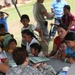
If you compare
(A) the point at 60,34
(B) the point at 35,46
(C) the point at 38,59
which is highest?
(A) the point at 60,34

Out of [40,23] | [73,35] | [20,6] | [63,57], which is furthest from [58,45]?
[20,6]

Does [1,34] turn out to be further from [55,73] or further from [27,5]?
[27,5]

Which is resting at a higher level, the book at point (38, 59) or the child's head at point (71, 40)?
the child's head at point (71, 40)

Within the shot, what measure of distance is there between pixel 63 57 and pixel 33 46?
0.50 metres

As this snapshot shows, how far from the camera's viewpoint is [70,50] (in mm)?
3145

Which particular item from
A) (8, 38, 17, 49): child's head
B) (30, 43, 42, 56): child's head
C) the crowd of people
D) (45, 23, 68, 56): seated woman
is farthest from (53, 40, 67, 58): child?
(8, 38, 17, 49): child's head

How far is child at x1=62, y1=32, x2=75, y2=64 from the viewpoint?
2.94m

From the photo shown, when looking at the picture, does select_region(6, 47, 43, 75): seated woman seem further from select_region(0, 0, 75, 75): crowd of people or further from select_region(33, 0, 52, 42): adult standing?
select_region(33, 0, 52, 42): adult standing

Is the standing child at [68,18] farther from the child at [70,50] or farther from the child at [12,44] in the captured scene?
the child at [70,50]

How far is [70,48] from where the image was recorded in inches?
123

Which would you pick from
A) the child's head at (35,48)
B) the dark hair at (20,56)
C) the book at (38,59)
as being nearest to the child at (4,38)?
the child's head at (35,48)

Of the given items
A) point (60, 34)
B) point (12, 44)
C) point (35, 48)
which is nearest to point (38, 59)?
point (35, 48)

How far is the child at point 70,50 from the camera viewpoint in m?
2.94

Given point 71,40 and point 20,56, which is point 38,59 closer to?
point 71,40
